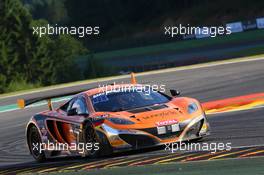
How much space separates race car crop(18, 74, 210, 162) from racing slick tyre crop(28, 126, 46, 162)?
2 cm

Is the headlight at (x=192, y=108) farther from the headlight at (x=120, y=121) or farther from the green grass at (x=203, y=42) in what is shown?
the green grass at (x=203, y=42)

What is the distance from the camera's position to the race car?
9820 mm

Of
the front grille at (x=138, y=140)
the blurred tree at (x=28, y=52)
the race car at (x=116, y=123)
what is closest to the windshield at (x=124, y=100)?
the race car at (x=116, y=123)

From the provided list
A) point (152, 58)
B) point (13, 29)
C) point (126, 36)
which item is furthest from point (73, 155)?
point (126, 36)

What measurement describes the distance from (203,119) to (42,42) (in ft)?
155

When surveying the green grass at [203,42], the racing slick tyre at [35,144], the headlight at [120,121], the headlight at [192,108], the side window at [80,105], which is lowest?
the racing slick tyre at [35,144]

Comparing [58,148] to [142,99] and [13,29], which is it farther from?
[13,29]

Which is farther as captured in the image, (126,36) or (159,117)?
(126,36)

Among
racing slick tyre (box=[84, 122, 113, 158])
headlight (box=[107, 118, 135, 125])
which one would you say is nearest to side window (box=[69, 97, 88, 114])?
racing slick tyre (box=[84, 122, 113, 158])

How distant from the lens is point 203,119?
10.2 metres

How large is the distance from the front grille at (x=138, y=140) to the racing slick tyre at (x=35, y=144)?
2.53 meters

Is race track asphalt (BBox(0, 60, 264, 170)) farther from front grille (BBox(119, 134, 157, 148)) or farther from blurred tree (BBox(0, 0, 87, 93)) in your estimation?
blurred tree (BBox(0, 0, 87, 93))

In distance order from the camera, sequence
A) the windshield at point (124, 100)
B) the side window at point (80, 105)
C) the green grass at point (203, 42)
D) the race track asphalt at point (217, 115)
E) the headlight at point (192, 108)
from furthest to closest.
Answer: the green grass at point (203, 42) < the race track asphalt at point (217, 115) < the side window at point (80, 105) < the windshield at point (124, 100) < the headlight at point (192, 108)

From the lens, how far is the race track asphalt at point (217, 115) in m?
11.3
